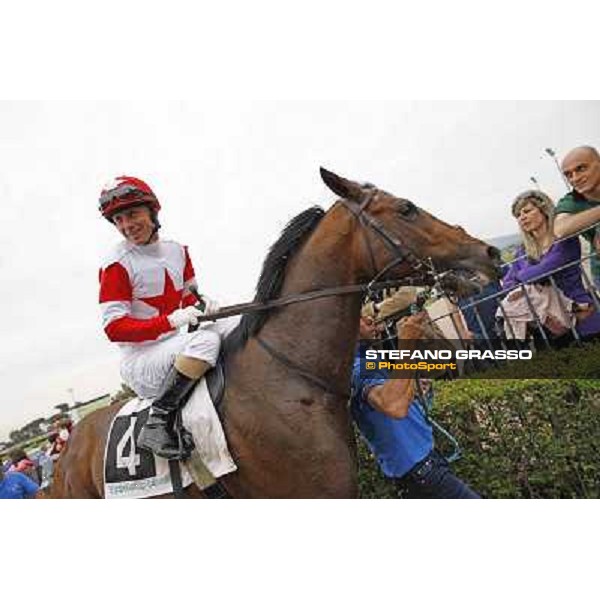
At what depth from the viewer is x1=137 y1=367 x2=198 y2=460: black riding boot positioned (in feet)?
9.27

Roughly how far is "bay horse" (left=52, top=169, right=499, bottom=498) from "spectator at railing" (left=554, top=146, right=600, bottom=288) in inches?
28.5

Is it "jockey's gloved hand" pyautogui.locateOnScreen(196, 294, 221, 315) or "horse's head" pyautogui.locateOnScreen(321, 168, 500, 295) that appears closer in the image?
"horse's head" pyautogui.locateOnScreen(321, 168, 500, 295)

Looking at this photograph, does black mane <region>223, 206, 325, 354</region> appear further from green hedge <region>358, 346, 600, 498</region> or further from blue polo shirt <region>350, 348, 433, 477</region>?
green hedge <region>358, 346, 600, 498</region>

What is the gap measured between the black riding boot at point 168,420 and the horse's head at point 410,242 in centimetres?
109

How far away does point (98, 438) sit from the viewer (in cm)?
337

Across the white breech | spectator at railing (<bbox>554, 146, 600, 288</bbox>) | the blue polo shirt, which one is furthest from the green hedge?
the white breech

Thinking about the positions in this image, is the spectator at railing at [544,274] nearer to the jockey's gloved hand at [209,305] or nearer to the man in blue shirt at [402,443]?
the man in blue shirt at [402,443]

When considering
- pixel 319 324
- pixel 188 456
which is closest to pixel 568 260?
pixel 319 324

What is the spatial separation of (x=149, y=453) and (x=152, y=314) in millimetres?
718

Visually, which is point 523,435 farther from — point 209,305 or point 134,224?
point 134,224

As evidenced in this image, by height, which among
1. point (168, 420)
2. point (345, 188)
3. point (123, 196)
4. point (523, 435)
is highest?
point (123, 196)

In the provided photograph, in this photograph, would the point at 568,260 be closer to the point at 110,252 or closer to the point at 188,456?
the point at 188,456

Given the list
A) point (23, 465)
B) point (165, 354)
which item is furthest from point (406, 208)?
point (23, 465)

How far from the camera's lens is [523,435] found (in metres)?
3.43
